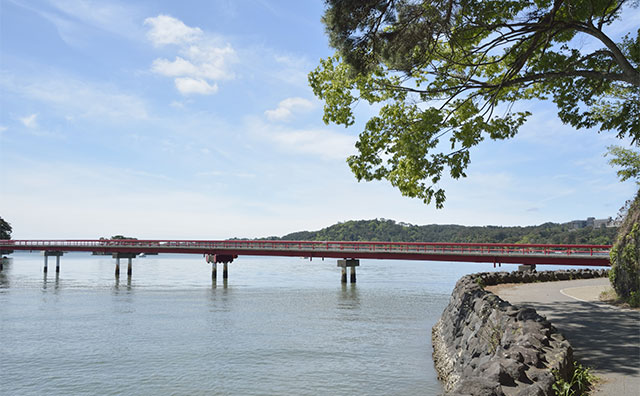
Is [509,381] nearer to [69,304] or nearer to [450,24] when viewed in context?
[450,24]

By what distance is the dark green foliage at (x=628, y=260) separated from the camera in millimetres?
16312

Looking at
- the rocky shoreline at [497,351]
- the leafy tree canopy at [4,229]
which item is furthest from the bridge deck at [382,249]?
the leafy tree canopy at [4,229]

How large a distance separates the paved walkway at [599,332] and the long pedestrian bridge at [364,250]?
16436mm

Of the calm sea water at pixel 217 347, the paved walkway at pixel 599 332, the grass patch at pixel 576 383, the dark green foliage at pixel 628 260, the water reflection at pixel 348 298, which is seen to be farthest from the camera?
the water reflection at pixel 348 298

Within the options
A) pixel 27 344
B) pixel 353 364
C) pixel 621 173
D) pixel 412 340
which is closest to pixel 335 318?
pixel 412 340

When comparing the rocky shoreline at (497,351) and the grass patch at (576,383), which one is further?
the grass patch at (576,383)

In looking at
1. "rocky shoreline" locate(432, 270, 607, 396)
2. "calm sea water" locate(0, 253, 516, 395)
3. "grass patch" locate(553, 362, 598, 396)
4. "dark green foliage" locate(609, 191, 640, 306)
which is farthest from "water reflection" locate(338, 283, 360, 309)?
"grass patch" locate(553, 362, 598, 396)

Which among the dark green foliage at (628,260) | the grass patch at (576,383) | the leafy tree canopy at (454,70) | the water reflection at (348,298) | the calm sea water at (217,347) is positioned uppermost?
the leafy tree canopy at (454,70)

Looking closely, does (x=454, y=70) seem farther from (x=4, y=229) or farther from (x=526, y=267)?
(x=4, y=229)

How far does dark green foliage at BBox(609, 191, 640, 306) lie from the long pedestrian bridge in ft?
55.2

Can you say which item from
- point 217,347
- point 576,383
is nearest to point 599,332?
point 576,383

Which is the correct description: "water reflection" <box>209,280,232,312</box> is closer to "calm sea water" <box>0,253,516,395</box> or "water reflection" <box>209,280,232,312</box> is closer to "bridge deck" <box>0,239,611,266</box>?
"calm sea water" <box>0,253,516,395</box>

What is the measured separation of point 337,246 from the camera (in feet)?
158

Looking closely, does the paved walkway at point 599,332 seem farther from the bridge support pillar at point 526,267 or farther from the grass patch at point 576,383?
the bridge support pillar at point 526,267
